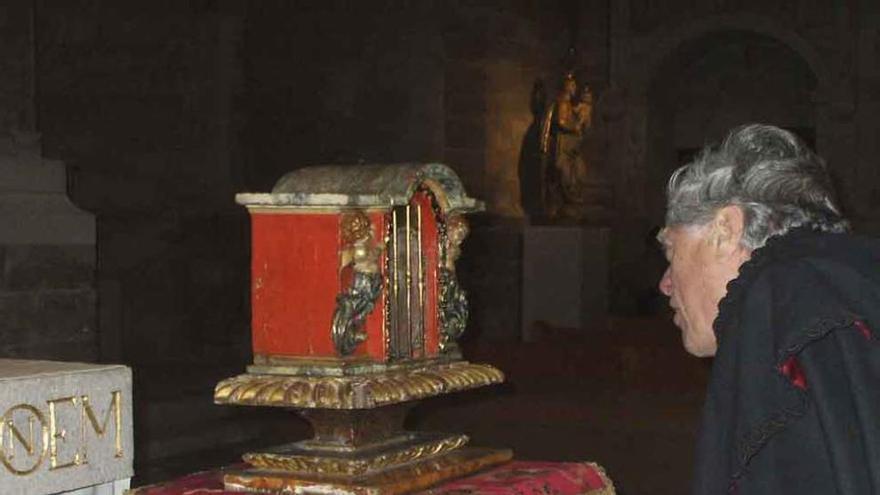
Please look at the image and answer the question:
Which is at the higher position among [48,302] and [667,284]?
[667,284]

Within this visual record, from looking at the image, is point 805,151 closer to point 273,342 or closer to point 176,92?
point 273,342

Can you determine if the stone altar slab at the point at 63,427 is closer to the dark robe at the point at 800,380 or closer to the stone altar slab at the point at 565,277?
the dark robe at the point at 800,380

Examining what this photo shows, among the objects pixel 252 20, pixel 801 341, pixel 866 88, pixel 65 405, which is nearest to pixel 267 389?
pixel 65 405

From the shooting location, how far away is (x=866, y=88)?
14.1m

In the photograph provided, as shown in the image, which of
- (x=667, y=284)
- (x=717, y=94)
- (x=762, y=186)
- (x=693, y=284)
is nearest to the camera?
(x=762, y=186)

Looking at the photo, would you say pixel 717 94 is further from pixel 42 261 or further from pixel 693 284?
pixel 693 284

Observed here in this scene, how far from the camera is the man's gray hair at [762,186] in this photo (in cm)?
233

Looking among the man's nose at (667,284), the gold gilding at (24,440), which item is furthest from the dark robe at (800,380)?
the gold gilding at (24,440)

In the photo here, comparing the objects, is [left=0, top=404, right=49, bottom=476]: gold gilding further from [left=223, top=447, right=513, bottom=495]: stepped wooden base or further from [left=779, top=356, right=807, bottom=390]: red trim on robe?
[left=779, top=356, right=807, bottom=390]: red trim on robe

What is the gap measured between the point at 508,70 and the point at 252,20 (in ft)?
7.22

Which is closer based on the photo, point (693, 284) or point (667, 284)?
point (693, 284)

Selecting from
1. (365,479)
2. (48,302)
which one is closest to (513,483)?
(365,479)

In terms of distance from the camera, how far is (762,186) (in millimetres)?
2344

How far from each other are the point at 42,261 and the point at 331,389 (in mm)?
4194
